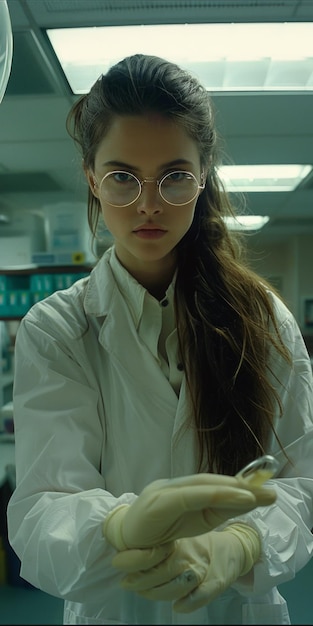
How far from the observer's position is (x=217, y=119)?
104cm

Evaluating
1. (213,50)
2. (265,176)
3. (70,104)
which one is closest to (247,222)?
(265,176)

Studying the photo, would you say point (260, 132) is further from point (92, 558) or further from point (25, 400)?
point (92, 558)

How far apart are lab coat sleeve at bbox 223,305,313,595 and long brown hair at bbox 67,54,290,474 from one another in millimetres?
30

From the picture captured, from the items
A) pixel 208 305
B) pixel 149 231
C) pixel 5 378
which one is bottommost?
pixel 5 378

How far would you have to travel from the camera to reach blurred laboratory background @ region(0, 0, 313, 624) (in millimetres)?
874

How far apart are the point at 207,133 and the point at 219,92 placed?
209 mm

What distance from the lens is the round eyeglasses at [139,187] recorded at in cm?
72

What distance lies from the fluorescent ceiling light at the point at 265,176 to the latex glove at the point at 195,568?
0.74m

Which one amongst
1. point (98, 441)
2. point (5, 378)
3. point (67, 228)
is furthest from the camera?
point (67, 228)

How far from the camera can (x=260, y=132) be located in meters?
1.14

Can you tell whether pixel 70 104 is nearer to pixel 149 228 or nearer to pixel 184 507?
pixel 149 228

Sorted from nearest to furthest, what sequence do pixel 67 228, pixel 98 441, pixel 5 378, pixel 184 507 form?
pixel 184 507 → pixel 98 441 → pixel 5 378 → pixel 67 228

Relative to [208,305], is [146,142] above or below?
above

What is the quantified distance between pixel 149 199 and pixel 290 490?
48cm
